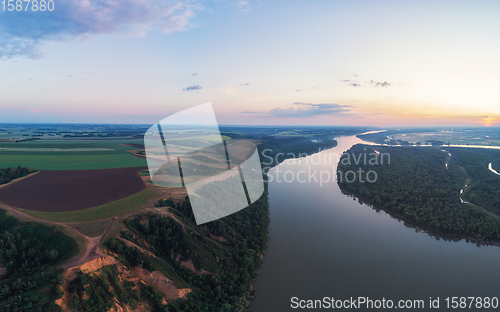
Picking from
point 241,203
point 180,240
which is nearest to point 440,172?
point 241,203

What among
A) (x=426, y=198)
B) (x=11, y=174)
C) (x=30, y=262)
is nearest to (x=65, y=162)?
(x=11, y=174)

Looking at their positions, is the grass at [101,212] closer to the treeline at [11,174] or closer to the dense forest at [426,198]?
the treeline at [11,174]

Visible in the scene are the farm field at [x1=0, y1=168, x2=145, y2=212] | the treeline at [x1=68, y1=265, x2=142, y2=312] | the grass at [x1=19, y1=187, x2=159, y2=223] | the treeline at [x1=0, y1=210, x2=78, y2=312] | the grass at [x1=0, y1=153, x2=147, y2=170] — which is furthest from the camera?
the grass at [x1=0, y1=153, x2=147, y2=170]

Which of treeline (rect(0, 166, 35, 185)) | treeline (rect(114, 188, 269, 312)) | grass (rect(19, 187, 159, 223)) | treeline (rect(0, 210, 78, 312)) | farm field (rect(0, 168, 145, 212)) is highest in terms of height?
treeline (rect(0, 166, 35, 185))

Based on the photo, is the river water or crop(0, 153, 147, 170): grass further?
crop(0, 153, 147, 170): grass

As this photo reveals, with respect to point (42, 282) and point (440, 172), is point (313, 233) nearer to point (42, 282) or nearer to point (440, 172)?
point (42, 282)

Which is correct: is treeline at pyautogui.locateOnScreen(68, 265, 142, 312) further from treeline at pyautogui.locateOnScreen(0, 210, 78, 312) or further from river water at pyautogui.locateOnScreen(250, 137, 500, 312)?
river water at pyautogui.locateOnScreen(250, 137, 500, 312)

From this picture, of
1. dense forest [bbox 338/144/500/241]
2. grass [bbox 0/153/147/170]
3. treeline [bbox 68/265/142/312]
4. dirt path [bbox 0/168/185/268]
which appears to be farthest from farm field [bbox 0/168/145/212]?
dense forest [bbox 338/144/500/241]

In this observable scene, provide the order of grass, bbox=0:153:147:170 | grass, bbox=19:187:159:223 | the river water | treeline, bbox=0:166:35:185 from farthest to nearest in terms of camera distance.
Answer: grass, bbox=0:153:147:170 < treeline, bbox=0:166:35:185 < the river water < grass, bbox=19:187:159:223

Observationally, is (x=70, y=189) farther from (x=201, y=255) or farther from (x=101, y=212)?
(x=201, y=255)
